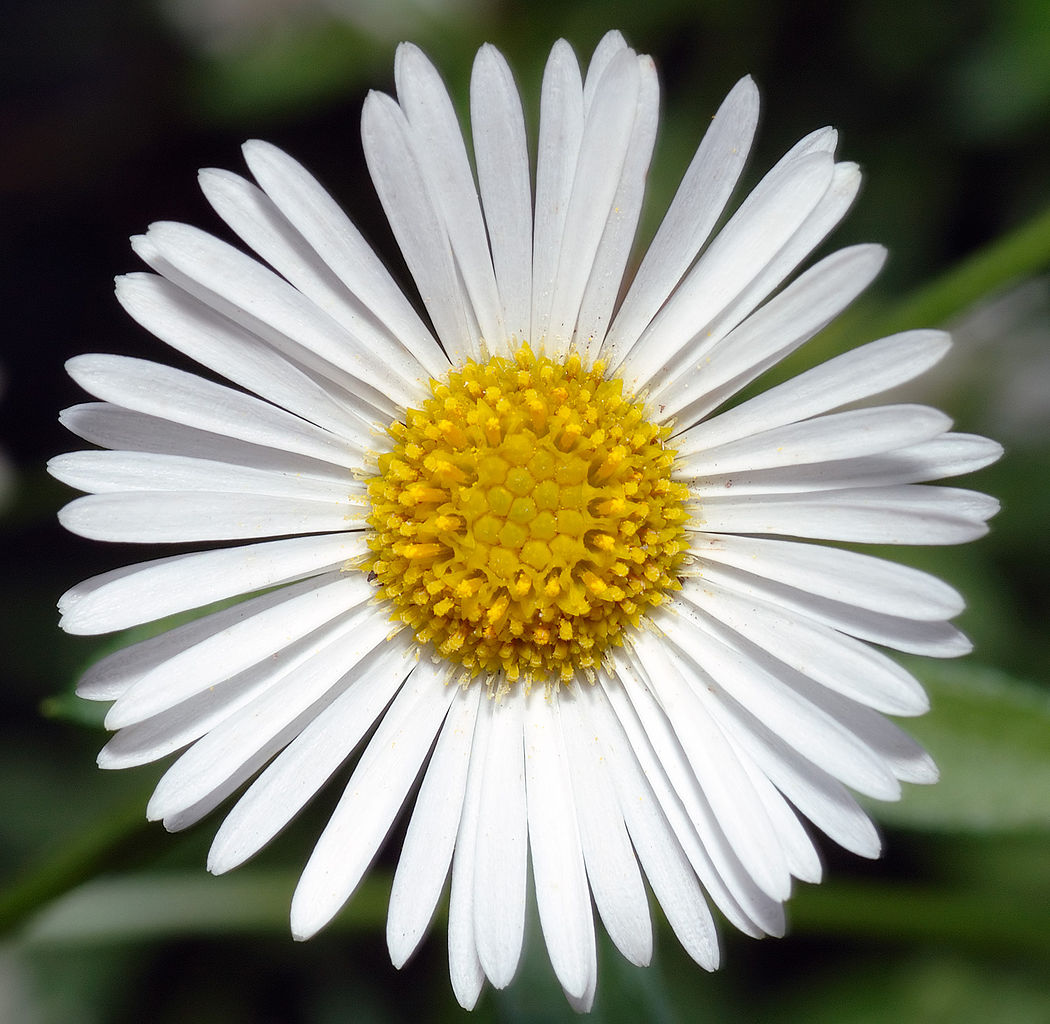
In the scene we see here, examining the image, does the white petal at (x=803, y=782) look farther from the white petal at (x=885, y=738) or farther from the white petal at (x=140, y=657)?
the white petal at (x=140, y=657)

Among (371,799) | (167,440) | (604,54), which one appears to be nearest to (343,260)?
(167,440)

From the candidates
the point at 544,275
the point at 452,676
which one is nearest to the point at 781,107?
the point at 544,275

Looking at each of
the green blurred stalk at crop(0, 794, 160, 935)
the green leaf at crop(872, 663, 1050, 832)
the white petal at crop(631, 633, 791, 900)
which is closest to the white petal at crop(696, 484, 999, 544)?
the white petal at crop(631, 633, 791, 900)

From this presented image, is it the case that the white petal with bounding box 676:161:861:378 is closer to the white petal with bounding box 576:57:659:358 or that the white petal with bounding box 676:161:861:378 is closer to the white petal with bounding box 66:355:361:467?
the white petal with bounding box 576:57:659:358

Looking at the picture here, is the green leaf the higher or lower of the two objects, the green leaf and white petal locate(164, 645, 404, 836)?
the lower

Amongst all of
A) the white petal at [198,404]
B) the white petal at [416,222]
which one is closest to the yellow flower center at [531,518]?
the white petal at [416,222]

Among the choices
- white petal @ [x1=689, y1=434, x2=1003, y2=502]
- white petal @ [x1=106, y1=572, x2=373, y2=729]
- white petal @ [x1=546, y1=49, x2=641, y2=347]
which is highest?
white petal @ [x1=546, y1=49, x2=641, y2=347]

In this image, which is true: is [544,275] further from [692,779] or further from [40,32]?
[40,32]
